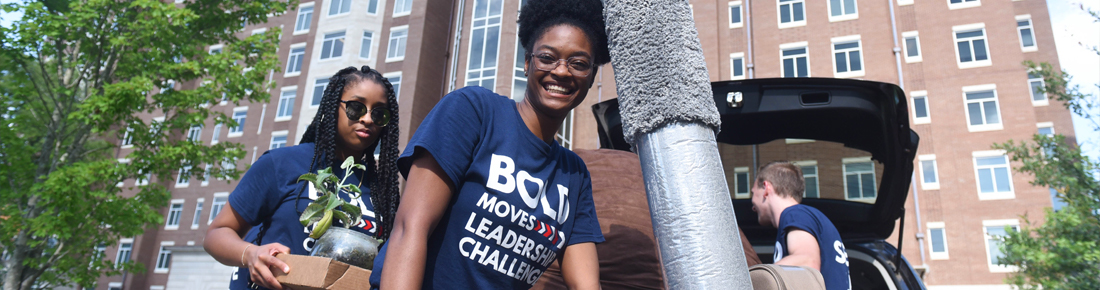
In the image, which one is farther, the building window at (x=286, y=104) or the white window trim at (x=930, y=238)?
the building window at (x=286, y=104)

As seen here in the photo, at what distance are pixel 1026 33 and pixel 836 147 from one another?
73.2ft

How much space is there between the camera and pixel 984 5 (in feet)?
66.9

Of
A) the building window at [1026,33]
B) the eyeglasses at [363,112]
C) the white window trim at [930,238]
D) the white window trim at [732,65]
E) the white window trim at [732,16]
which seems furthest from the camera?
the white window trim at [732,16]

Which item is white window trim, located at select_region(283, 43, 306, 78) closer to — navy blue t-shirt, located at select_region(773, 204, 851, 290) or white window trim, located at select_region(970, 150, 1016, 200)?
white window trim, located at select_region(970, 150, 1016, 200)

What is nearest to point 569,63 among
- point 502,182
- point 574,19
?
point 574,19

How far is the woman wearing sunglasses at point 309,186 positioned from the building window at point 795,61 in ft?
68.7

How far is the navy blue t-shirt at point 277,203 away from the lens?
87.7 inches

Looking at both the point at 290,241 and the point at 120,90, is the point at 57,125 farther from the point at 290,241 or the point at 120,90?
the point at 290,241

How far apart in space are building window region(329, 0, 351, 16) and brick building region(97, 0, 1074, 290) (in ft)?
0.17

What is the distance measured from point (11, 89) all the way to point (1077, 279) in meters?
18.3

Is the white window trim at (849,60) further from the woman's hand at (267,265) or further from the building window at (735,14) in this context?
the woman's hand at (267,265)

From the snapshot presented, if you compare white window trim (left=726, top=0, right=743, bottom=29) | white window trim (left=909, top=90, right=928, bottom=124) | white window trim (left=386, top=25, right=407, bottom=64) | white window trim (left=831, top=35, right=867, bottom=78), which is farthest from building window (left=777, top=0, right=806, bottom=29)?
white window trim (left=386, top=25, right=407, bottom=64)

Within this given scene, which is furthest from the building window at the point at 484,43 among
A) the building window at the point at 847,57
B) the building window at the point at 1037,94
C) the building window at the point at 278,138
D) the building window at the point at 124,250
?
the building window at the point at 124,250

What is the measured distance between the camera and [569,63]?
64.9 inches
